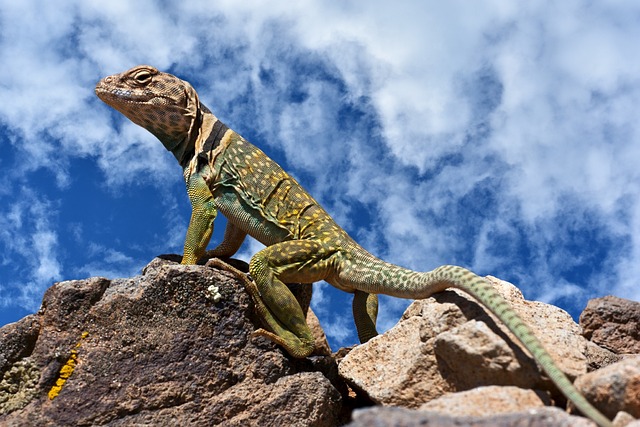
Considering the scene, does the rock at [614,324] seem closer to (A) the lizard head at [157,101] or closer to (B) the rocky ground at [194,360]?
(B) the rocky ground at [194,360]

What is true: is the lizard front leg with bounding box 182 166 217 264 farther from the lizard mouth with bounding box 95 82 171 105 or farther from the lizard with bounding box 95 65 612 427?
the lizard mouth with bounding box 95 82 171 105

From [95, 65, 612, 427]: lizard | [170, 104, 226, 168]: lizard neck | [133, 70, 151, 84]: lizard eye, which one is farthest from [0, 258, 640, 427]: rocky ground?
[133, 70, 151, 84]: lizard eye

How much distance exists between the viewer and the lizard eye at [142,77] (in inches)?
402

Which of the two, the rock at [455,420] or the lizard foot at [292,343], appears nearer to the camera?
the rock at [455,420]

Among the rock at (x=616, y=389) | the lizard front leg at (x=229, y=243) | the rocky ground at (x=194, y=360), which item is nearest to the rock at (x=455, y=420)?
the rock at (x=616, y=389)

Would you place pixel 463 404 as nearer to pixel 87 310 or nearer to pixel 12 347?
pixel 87 310

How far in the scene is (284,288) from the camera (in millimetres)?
8383

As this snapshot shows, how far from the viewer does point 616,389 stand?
574 cm

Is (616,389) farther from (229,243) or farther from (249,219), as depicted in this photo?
(229,243)

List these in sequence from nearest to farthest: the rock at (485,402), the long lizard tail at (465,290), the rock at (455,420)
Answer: the rock at (455,420)
the rock at (485,402)
the long lizard tail at (465,290)

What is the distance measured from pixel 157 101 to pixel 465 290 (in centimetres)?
533

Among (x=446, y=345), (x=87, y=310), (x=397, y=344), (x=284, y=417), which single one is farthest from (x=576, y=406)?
(x=87, y=310)

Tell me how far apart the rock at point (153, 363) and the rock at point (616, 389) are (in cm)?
295

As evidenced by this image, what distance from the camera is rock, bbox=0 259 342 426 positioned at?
298 inches
